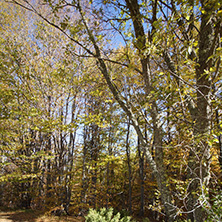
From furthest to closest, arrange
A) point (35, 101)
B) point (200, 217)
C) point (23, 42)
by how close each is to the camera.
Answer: point (23, 42)
point (35, 101)
point (200, 217)

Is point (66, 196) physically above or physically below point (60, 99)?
below

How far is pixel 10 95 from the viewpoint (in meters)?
5.62

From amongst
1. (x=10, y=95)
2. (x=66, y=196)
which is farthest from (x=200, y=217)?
(x=10, y=95)

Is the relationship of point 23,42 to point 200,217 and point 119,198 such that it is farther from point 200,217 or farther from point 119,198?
point 119,198

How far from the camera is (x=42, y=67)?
6.46 meters

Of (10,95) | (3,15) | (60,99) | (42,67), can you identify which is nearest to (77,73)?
(60,99)

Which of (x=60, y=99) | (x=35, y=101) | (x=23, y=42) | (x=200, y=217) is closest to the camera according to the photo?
(x=200, y=217)

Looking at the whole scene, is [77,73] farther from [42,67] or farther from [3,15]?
[3,15]

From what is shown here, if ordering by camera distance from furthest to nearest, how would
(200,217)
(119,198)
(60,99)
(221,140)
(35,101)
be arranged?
(119,198), (60,99), (35,101), (221,140), (200,217)

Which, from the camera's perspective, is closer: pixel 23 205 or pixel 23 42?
pixel 23 42

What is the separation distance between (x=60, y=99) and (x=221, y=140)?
602 cm

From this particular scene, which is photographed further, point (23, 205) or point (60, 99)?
point (23, 205)

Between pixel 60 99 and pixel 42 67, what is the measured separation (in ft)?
5.36

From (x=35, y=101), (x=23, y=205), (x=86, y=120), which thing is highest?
(x=35, y=101)
